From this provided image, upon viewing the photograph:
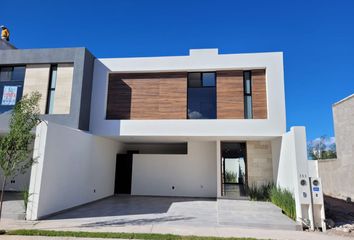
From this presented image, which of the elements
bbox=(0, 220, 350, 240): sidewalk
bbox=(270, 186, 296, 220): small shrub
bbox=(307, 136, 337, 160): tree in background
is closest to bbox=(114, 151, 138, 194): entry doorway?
bbox=(0, 220, 350, 240): sidewalk

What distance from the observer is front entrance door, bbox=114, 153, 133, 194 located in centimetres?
1446

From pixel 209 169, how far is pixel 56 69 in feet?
31.2

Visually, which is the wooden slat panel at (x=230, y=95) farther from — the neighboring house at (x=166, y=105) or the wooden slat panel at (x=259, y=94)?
the wooden slat panel at (x=259, y=94)

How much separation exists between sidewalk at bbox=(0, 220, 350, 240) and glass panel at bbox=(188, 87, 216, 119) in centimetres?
531

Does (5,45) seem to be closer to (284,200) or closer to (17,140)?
(17,140)

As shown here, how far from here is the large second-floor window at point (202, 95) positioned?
1133 cm

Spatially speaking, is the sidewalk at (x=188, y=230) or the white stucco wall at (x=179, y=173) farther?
the white stucco wall at (x=179, y=173)

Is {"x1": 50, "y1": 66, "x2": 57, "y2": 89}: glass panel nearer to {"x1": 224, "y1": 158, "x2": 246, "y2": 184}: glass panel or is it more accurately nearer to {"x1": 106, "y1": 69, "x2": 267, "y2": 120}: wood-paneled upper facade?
{"x1": 106, "y1": 69, "x2": 267, "y2": 120}: wood-paneled upper facade

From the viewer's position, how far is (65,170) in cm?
909

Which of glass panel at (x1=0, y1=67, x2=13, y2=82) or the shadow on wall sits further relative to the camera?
the shadow on wall

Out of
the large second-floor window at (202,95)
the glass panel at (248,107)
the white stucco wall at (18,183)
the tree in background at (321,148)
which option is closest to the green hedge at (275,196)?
the glass panel at (248,107)

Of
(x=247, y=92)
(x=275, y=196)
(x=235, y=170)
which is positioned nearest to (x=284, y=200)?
(x=275, y=196)

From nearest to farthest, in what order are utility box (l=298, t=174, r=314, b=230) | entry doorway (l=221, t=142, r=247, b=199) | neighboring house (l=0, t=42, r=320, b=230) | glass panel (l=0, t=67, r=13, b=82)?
utility box (l=298, t=174, r=314, b=230) < neighboring house (l=0, t=42, r=320, b=230) < glass panel (l=0, t=67, r=13, b=82) < entry doorway (l=221, t=142, r=247, b=199)

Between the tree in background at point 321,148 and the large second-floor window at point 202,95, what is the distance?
23.8m
